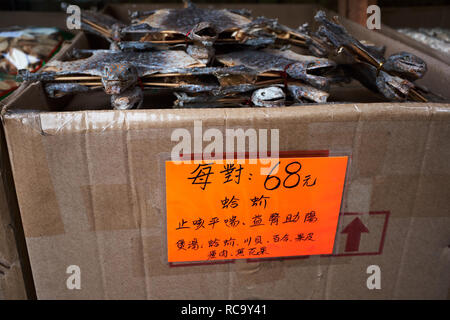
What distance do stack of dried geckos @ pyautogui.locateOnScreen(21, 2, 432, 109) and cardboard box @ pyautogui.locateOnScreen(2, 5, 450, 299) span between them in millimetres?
106

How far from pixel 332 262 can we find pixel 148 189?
0.43 meters

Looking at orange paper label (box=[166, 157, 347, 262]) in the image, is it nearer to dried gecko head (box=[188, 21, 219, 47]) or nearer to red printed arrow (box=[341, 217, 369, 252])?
red printed arrow (box=[341, 217, 369, 252])

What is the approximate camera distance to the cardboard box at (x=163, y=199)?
658mm

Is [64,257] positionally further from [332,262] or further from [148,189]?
[332,262]

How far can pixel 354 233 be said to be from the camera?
783mm

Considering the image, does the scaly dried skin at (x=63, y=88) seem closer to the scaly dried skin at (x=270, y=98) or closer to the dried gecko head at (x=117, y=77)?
the dried gecko head at (x=117, y=77)

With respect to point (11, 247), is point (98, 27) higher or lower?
higher

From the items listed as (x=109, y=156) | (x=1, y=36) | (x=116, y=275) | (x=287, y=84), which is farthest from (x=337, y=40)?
(x=1, y=36)

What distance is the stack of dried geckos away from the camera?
2.65 feet

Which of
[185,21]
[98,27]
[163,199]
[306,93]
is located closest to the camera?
[163,199]

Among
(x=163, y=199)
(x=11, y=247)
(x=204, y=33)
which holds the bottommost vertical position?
(x=11, y=247)

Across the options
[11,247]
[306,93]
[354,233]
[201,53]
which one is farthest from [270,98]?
[11,247]

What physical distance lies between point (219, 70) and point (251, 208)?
0.32 m

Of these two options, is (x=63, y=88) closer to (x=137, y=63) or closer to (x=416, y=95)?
(x=137, y=63)
